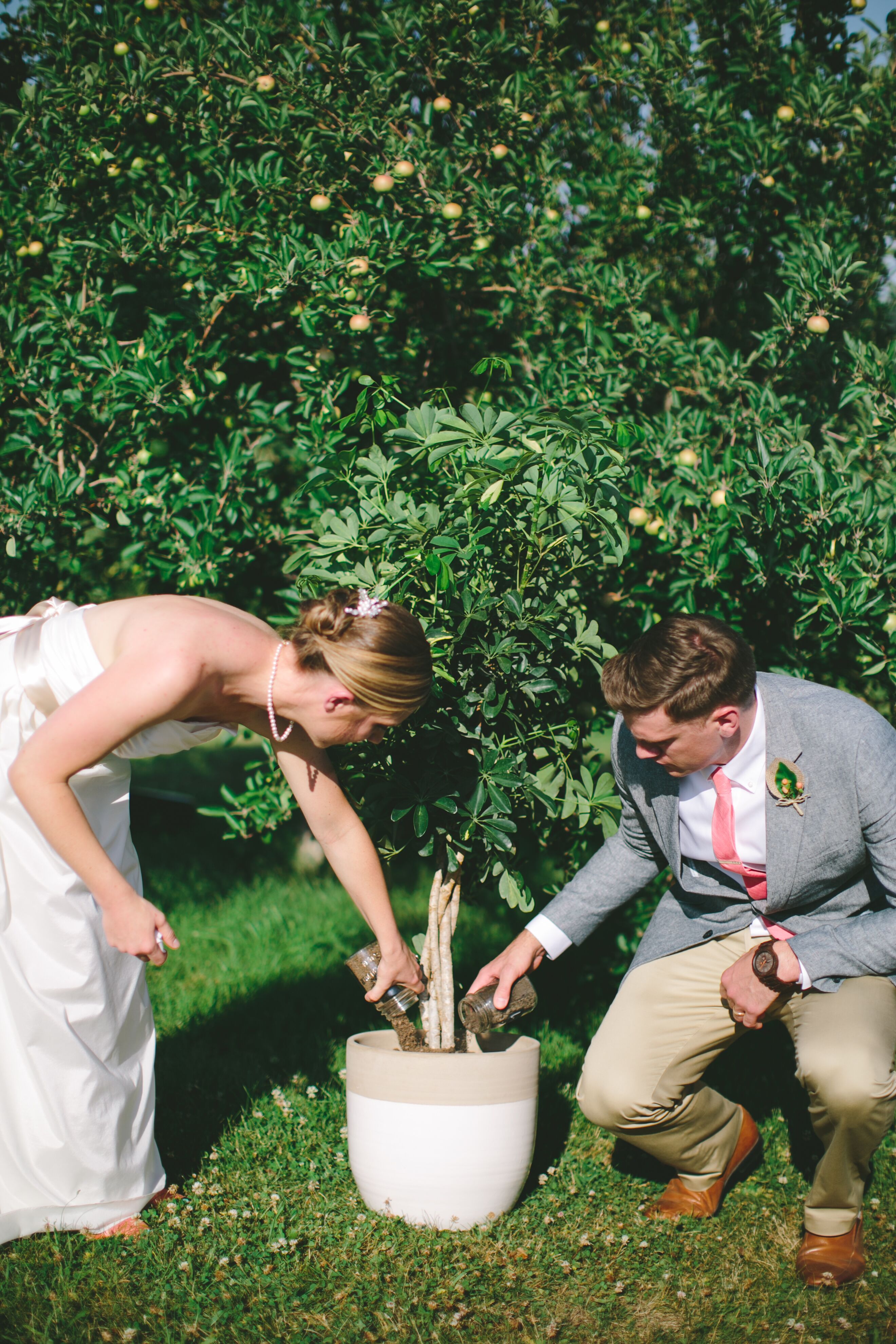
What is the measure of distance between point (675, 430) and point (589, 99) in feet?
5.75

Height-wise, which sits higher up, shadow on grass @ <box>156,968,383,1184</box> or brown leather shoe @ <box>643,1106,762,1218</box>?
brown leather shoe @ <box>643,1106,762,1218</box>

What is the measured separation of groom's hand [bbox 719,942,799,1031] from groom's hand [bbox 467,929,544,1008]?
53cm

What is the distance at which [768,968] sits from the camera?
2588mm

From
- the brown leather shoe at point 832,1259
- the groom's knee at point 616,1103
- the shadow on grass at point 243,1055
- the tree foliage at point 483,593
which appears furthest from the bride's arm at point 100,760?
the brown leather shoe at point 832,1259

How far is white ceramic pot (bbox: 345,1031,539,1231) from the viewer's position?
8.38 ft

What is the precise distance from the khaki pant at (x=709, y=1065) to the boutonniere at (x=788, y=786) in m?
0.47

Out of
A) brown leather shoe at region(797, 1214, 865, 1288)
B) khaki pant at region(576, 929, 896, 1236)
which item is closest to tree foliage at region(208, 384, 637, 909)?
khaki pant at region(576, 929, 896, 1236)

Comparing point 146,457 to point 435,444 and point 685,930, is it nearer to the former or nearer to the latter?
point 435,444

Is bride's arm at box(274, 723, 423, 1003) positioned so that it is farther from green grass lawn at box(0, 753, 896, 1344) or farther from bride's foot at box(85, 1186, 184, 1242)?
bride's foot at box(85, 1186, 184, 1242)

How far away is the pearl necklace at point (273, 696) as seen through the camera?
249 centimetres

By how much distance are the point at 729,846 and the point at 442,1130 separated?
106 cm

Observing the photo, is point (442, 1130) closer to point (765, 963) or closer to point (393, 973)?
point (393, 973)

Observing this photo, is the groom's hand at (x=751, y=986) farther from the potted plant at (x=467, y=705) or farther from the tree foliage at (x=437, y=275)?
the tree foliage at (x=437, y=275)

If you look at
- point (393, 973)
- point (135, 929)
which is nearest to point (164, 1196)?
point (393, 973)
